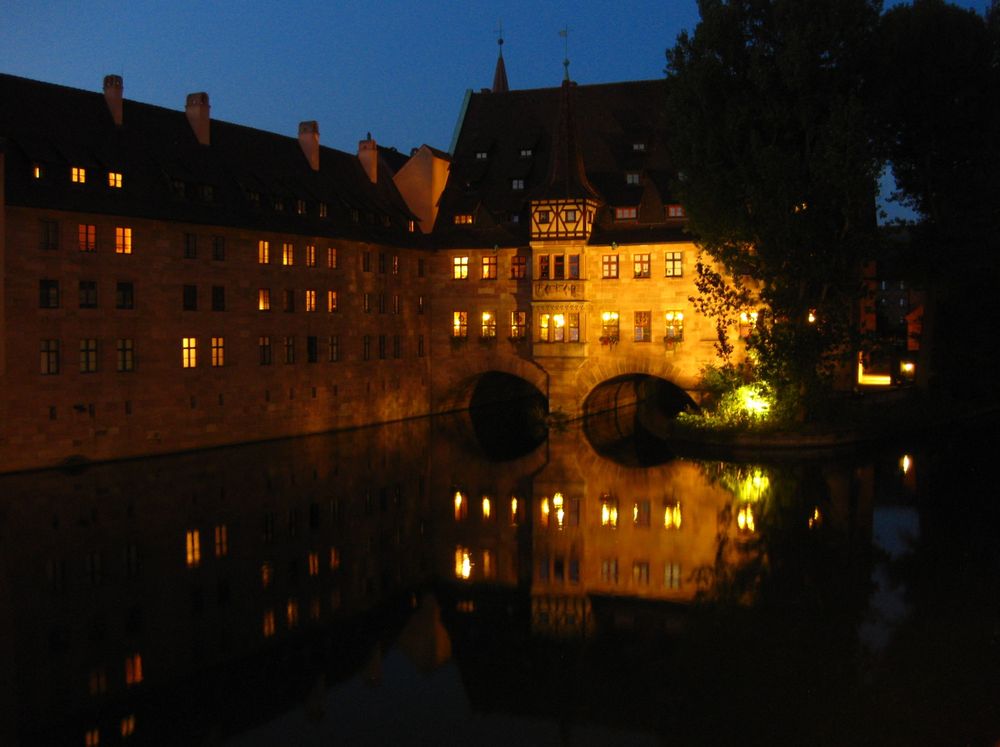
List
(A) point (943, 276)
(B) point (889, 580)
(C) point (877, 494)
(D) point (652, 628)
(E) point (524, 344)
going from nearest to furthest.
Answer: (D) point (652, 628), (B) point (889, 580), (C) point (877, 494), (A) point (943, 276), (E) point (524, 344)

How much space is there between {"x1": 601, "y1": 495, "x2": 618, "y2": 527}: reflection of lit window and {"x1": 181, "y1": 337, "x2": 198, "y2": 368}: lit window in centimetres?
1517

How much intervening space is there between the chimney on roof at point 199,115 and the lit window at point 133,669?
27.1 meters

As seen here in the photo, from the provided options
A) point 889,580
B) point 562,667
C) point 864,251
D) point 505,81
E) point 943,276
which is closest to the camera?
point 562,667

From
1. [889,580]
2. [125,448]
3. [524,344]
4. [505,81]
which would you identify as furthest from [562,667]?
[505,81]

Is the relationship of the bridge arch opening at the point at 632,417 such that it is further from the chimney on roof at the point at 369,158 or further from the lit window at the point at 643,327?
the chimney on roof at the point at 369,158

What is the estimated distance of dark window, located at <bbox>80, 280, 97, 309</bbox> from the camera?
29750mm

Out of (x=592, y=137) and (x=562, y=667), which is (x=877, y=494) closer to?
(x=562, y=667)

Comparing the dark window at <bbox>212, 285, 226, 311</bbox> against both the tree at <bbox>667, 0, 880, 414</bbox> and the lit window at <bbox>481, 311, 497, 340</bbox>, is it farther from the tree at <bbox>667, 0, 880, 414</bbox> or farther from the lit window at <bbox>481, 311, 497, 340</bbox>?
the tree at <bbox>667, 0, 880, 414</bbox>

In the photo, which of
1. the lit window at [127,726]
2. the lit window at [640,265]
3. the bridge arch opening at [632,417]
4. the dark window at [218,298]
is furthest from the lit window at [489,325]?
the lit window at [127,726]

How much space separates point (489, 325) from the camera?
43.5m

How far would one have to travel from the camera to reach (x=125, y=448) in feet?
100

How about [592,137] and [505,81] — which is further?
[505,81]

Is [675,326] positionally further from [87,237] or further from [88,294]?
[87,237]

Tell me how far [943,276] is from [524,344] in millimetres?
16984
